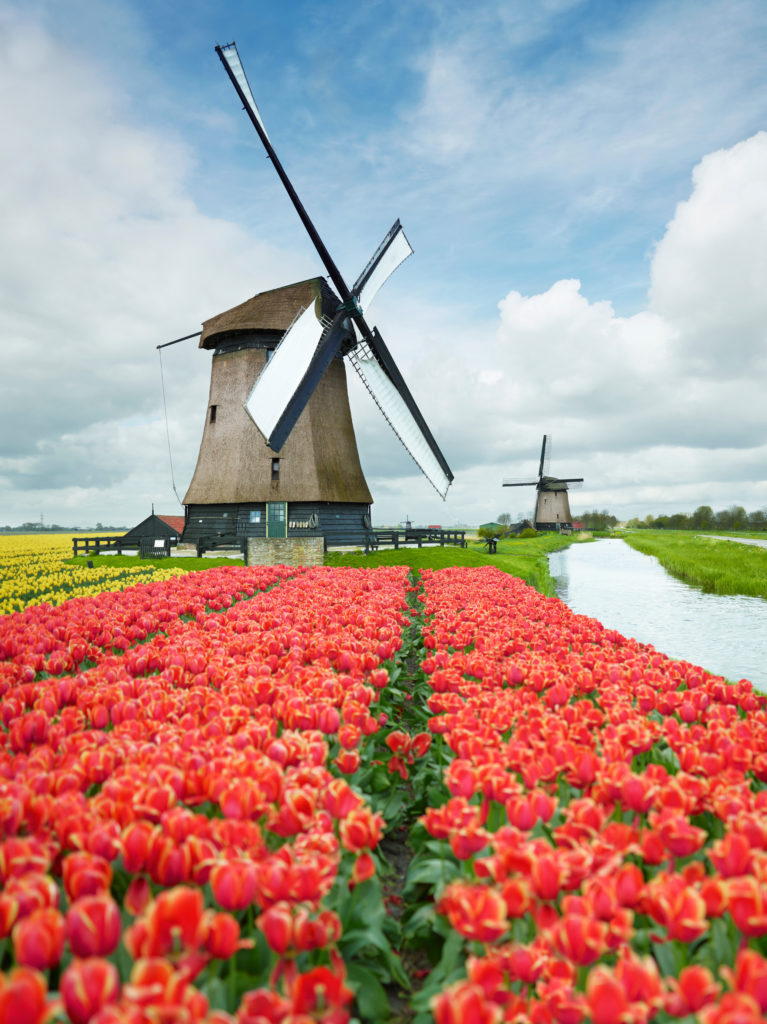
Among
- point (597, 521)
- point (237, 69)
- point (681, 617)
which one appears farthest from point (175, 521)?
point (597, 521)

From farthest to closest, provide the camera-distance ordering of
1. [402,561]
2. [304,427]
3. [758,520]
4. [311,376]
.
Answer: [758,520] → [304,427] → [311,376] → [402,561]

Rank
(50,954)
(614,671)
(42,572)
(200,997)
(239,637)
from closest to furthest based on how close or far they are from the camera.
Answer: (200,997)
(50,954)
(614,671)
(239,637)
(42,572)

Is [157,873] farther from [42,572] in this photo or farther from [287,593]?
[42,572]

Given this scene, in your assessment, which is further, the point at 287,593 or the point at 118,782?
the point at 287,593

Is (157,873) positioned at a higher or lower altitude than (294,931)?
higher

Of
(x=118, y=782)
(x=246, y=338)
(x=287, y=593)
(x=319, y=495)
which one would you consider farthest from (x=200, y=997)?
(x=246, y=338)

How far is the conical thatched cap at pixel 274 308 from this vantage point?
23.5 meters

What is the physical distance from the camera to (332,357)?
22672 mm

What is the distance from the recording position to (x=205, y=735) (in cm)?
291

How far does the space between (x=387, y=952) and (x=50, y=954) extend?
131 cm

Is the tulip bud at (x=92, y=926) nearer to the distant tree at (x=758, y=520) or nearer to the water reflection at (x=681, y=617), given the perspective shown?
the water reflection at (x=681, y=617)

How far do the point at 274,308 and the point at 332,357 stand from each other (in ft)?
13.1

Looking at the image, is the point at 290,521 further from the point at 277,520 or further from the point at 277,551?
the point at 277,551

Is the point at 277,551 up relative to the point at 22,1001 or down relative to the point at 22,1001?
up
